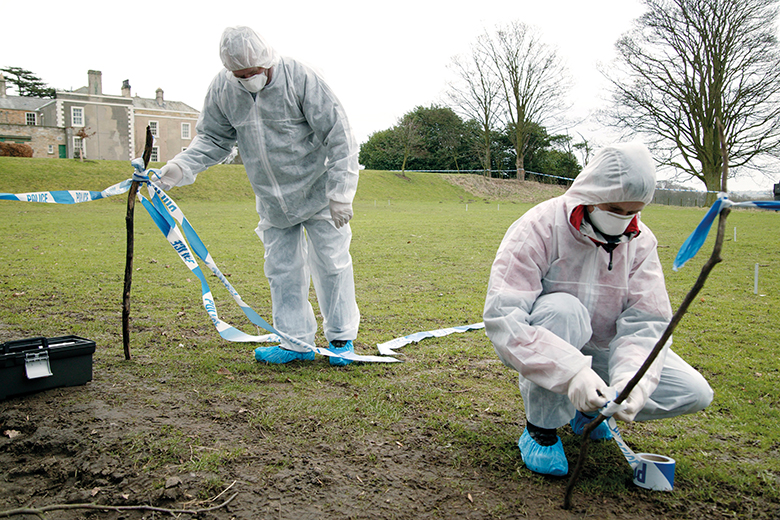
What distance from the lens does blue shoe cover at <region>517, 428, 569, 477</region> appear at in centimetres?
227

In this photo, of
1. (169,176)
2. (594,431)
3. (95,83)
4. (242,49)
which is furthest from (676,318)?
(95,83)

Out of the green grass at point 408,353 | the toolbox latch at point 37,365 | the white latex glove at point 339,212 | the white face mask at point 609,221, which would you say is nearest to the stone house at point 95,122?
the green grass at point 408,353

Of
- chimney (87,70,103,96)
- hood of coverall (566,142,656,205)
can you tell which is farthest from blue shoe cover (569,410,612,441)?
chimney (87,70,103,96)

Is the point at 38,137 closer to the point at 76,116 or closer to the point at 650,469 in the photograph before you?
the point at 76,116

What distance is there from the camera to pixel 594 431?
2643mm

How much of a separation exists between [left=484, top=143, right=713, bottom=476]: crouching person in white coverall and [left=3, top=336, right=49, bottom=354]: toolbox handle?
250 centimetres

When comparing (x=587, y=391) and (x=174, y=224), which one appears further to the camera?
(x=174, y=224)

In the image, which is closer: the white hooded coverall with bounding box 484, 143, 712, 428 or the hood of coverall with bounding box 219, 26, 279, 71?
the white hooded coverall with bounding box 484, 143, 712, 428

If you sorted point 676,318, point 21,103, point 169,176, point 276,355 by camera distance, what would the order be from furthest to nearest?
1. point 21,103
2. point 276,355
3. point 169,176
4. point 676,318

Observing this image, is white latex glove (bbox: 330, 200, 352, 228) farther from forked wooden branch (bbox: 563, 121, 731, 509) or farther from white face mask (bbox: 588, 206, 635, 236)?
forked wooden branch (bbox: 563, 121, 731, 509)

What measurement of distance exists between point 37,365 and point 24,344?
20cm

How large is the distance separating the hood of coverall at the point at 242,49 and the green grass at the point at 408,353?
78.5 inches

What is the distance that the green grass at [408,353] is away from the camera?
251 cm

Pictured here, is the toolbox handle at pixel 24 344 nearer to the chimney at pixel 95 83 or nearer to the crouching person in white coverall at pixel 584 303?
the crouching person in white coverall at pixel 584 303
